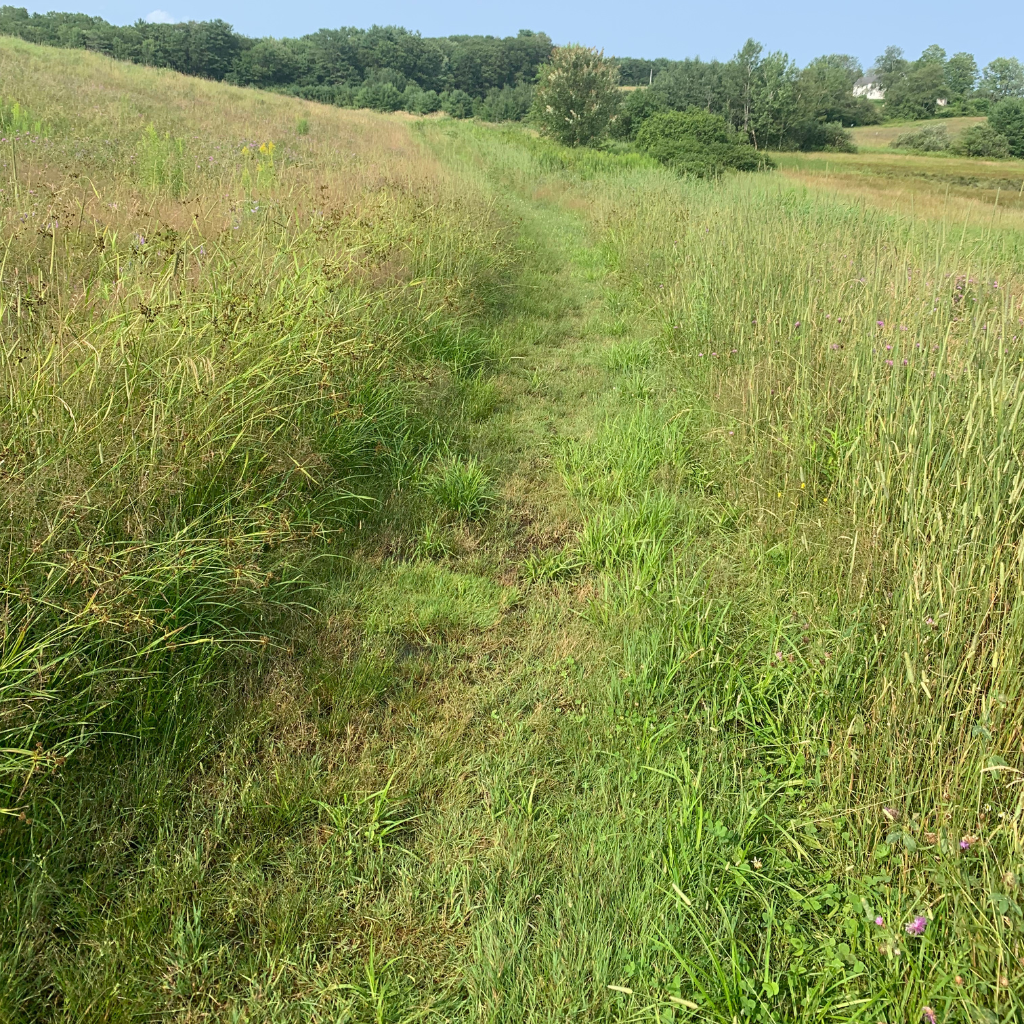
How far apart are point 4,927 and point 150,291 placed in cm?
247

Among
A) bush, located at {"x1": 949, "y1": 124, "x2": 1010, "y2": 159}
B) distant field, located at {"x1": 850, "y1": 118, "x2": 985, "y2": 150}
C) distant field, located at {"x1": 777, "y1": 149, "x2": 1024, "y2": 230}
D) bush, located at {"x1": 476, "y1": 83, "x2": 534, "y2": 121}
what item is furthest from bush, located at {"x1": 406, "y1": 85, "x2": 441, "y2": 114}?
bush, located at {"x1": 949, "y1": 124, "x2": 1010, "y2": 159}

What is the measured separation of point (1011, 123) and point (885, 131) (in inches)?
514

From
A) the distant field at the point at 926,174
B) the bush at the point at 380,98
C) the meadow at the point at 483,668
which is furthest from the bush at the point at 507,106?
the meadow at the point at 483,668

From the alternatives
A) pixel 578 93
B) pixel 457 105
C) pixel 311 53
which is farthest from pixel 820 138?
pixel 311 53

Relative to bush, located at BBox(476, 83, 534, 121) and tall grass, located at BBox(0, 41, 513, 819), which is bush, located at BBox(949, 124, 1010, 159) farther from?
tall grass, located at BBox(0, 41, 513, 819)

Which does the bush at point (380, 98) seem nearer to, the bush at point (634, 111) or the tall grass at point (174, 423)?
the bush at point (634, 111)

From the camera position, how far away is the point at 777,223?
615 centimetres

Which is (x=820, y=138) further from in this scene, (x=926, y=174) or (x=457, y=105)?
(x=457, y=105)

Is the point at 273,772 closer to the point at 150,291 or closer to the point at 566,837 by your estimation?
the point at 566,837

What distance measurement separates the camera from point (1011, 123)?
34.8 m

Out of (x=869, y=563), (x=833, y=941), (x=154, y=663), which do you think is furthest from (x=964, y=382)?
(x=154, y=663)

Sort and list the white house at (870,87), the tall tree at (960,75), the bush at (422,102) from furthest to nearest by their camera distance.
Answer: the white house at (870,87)
the tall tree at (960,75)
the bush at (422,102)

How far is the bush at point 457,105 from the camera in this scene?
169 feet

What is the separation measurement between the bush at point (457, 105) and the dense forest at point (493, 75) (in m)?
0.15
